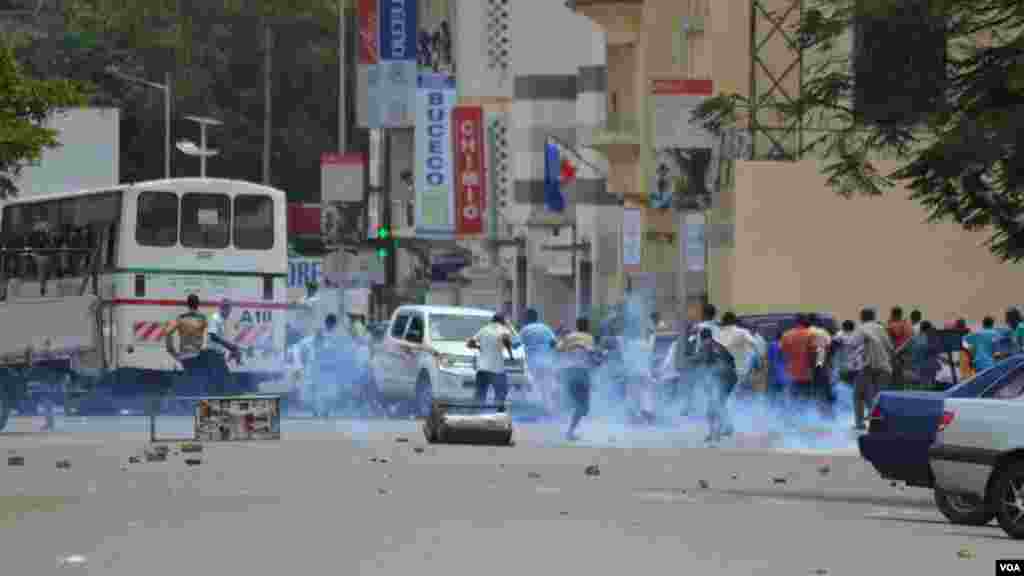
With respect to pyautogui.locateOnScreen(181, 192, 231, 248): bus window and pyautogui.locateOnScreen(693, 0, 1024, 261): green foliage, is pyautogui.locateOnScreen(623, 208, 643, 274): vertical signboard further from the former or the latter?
pyautogui.locateOnScreen(693, 0, 1024, 261): green foliage

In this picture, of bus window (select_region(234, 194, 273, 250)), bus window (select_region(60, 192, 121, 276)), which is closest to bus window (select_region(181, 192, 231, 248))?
bus window (select_region(234, 194, 273, 250))

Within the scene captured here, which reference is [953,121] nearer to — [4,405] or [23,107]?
[23,107]

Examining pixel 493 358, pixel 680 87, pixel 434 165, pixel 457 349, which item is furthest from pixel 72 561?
pixel 434 165

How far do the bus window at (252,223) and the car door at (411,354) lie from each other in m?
2.98

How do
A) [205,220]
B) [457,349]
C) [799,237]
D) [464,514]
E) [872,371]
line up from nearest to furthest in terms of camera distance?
1. [464,514]
2. [872,371]
3. [457,349]
4. [205,220]
5. [799,237]

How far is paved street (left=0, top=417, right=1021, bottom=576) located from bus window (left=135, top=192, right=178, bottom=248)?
11128mm

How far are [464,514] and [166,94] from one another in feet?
237

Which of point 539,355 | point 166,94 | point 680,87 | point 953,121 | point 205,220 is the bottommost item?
point 539,355

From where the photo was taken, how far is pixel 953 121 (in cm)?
2448

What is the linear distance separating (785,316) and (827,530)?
24264 mm

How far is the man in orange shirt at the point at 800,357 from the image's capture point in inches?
1521

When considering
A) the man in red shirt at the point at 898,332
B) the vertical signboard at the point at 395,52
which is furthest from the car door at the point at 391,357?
the vertical signboard at the point at 395,52

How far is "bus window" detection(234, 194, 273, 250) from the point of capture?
44344 mm

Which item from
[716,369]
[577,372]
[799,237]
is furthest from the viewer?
[799,237]
